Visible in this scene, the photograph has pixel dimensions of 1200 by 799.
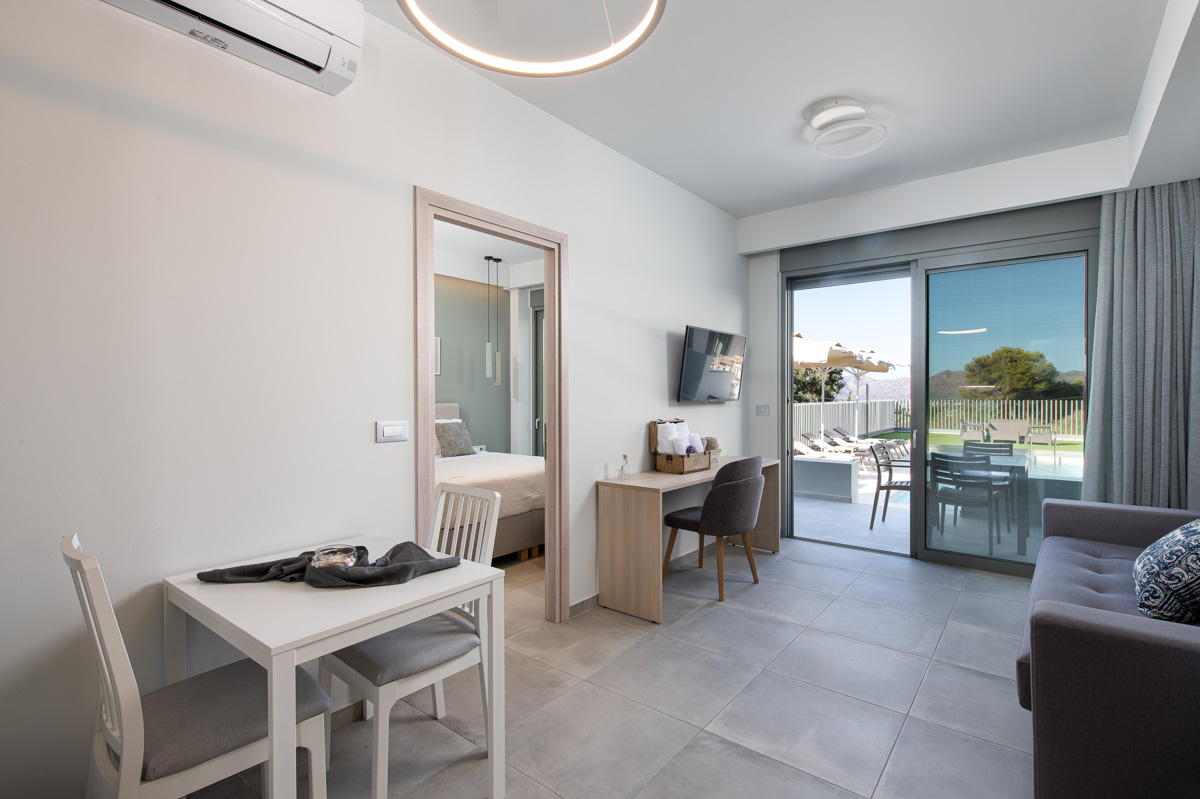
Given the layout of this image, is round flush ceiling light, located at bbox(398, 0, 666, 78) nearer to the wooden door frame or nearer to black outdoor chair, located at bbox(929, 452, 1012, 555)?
the wooden door frame

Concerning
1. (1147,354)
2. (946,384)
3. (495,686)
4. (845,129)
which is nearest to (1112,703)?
(495,686)

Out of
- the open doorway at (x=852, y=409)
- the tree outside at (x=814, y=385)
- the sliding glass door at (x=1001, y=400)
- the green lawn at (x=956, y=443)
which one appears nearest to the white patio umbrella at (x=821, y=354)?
the open doorway at (x=852, y=409)

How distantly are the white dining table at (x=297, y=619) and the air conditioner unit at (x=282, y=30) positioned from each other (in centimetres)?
165

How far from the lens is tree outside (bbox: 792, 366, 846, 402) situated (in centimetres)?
700

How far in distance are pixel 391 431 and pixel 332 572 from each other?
76 centimetres

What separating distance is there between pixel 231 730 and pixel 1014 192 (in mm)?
4849

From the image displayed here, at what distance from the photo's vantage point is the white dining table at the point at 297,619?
1.25m

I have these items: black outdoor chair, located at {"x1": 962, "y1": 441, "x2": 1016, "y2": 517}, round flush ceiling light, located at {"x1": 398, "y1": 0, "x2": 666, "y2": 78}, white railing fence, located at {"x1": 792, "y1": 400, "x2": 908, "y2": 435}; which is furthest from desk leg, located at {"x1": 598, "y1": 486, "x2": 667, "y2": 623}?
white railing fence, located at {"x1": 792, "y1": 400, "x2": 908, "y2": 435}

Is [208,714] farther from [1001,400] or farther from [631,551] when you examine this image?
[1001,400]

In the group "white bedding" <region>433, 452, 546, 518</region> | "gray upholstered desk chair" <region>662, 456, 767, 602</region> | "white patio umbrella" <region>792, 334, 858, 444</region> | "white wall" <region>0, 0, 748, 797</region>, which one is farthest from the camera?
"white patio umbrella" <region>792, 334, 858, 444</region>

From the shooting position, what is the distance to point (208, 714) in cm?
136

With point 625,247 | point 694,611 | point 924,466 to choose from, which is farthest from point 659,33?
point 924,466

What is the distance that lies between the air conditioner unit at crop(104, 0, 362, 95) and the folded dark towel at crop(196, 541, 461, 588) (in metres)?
1.62

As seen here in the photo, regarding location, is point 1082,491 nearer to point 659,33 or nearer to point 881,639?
point 881,639
